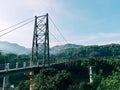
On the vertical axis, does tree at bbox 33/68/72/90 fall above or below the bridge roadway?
below

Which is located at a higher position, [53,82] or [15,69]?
[15,69]

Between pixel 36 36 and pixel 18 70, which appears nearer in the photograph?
pixel 18 70

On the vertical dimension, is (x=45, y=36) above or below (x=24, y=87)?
above

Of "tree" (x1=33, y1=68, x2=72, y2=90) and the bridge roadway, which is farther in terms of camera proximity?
the bridge roadway

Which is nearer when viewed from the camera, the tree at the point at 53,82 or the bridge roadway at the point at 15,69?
the tree at the point at 53,82

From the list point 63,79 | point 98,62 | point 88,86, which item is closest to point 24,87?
point 88,86

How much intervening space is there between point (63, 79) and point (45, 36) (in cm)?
2435

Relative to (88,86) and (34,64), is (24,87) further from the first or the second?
(88,86)

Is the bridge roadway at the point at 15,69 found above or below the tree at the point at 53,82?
above

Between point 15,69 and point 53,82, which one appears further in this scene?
point 15,69

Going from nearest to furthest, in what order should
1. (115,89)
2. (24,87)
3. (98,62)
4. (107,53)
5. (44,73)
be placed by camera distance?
(44,73) → (115,89) → (24,87) → (98,62) → (107,53)

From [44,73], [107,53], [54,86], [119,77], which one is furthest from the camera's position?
[107,53]

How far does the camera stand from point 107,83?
53.8 meters

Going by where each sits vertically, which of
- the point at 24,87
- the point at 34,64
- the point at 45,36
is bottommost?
the point at 24,87
